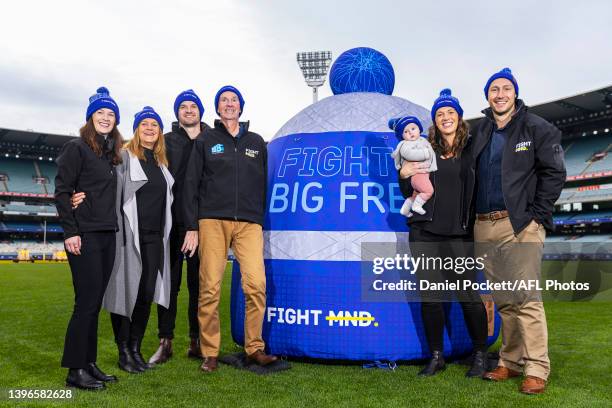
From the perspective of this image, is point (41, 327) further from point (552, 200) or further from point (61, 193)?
point (552, 200)

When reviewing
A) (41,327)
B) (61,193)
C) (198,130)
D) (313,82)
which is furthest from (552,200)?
(313,82)

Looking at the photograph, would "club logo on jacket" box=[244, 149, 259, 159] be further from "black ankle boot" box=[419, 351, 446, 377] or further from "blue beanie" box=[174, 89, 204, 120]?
"black ankle boot" box=[419, 351, 446, 377]

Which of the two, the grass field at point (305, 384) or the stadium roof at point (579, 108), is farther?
the stadium roof at point (579, 108)

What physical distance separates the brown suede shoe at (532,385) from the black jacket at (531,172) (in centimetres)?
100

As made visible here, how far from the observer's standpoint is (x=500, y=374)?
4.02m

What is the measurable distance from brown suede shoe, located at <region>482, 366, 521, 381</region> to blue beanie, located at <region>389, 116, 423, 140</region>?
6.36ft

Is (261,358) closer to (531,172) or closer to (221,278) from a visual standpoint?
(221,278)

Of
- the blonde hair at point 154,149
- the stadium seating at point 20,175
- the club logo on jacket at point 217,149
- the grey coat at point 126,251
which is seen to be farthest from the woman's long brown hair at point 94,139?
the stadium seating at point 20,175

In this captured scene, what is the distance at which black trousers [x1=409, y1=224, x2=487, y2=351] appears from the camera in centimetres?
416

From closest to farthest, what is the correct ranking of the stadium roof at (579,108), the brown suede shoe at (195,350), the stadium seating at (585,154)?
the brown suede shoe at (195,350) < the stadium roof at (579,108) < the stadium seating at (585,154)

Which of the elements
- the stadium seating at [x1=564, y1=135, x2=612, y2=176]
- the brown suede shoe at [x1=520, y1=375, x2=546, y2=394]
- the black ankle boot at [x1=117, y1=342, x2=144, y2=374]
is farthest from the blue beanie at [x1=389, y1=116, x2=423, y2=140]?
the stadium seating at [x1=564, y1=135, x2=612, y2=176]

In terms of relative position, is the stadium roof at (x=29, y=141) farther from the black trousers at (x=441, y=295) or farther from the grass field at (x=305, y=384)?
the black trousers at (x=441, y=295)

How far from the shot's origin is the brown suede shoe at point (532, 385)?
366 cm

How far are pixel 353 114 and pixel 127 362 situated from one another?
2883 millimetres
